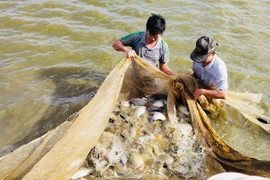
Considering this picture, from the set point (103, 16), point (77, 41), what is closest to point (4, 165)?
point (77, 41)

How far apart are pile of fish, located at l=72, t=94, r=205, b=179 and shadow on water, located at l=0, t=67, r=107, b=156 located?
4.15ft

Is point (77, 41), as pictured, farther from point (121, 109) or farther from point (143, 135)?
point (143, 135)

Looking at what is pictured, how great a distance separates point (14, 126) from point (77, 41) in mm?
3012

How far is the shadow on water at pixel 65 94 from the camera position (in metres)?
5.09

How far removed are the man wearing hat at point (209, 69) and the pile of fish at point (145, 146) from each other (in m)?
Result: 0.55

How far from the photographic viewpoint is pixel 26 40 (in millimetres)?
7164

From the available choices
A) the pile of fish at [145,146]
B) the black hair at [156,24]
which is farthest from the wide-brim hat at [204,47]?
the pile of fish at [145,146]

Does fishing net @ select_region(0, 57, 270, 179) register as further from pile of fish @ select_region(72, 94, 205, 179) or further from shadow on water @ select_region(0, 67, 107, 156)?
shadow on water @ select_region(0, 67, 107, 156)

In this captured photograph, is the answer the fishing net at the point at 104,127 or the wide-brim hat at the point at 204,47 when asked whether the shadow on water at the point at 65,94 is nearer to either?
the fishing net at the point at 104,127

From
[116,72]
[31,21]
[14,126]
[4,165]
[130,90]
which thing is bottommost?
[14,126]

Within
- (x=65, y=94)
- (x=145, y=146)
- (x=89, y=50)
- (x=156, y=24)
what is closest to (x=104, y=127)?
(x=145, y=146)

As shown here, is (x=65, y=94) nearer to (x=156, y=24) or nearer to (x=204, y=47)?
(x=156, y=24)

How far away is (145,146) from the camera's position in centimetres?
420

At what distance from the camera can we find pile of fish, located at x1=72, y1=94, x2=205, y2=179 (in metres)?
3.84
